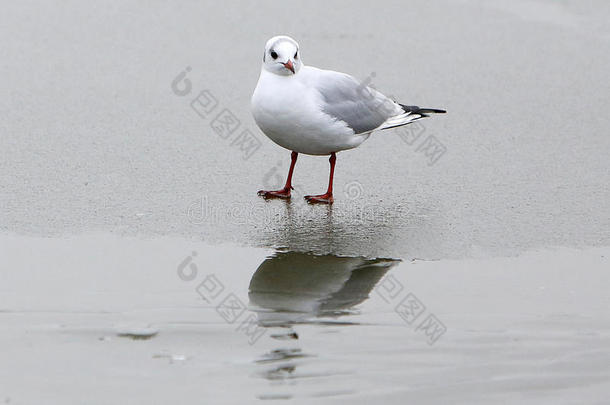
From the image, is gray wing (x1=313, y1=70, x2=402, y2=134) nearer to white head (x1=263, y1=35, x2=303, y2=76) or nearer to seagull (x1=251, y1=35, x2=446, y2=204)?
seagull (x1=251, y1=35, x2=446, y2=204)

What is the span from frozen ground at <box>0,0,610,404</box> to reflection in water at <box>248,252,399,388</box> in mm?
13

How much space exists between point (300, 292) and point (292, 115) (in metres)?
1.45

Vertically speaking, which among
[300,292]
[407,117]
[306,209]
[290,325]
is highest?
[407,117]

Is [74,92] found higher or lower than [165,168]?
higher

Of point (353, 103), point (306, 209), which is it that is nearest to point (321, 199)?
point (306, 209)

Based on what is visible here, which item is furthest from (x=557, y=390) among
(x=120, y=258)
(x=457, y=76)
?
(x=457, y=76)

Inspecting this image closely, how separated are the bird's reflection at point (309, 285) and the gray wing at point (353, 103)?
124cm

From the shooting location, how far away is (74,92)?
6.85 meters

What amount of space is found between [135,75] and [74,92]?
0.55 m

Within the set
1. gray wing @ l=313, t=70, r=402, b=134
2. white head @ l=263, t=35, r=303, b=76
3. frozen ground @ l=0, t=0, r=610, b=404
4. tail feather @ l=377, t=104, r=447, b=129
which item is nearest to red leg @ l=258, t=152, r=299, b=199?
frozen ground @ l=0, t=0, r=610, b=404

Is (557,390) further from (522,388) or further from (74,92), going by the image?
(74,92)

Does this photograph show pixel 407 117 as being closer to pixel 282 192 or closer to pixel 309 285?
pixel 282 192

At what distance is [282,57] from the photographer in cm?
523

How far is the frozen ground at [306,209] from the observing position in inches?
134
